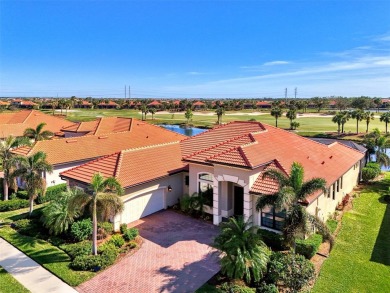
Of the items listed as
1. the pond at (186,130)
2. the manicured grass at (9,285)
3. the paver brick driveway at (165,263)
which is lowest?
the manicured grass at (9,285)

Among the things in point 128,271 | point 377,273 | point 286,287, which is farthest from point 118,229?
point 377,273

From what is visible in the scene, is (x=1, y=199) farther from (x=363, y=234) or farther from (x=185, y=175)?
(x=363, y=234)

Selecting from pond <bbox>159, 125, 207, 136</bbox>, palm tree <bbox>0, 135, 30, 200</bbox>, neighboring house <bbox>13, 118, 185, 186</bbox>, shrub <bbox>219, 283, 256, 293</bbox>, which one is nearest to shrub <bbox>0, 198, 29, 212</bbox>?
palm tree <bbox>0, 135, 30, 200</bbox>

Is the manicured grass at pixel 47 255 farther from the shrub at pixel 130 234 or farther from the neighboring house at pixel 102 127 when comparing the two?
the neighboring house at pixel 102 127

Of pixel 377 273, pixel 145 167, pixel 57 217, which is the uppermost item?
pixel 145 167

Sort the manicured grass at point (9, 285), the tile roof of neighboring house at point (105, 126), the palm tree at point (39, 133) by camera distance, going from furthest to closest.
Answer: the tile roof of neighboring house at point (105, 126), the palm tree at point (39, 133), the manicured grass at point (9, 285)

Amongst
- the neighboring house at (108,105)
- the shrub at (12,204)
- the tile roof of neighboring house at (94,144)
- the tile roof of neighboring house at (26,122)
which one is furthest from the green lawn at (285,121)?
the shrub at (12,204)

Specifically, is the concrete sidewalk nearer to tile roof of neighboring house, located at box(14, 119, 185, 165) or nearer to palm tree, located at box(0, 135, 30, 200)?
palm tree, located at box(0, 135, 30, 200)
